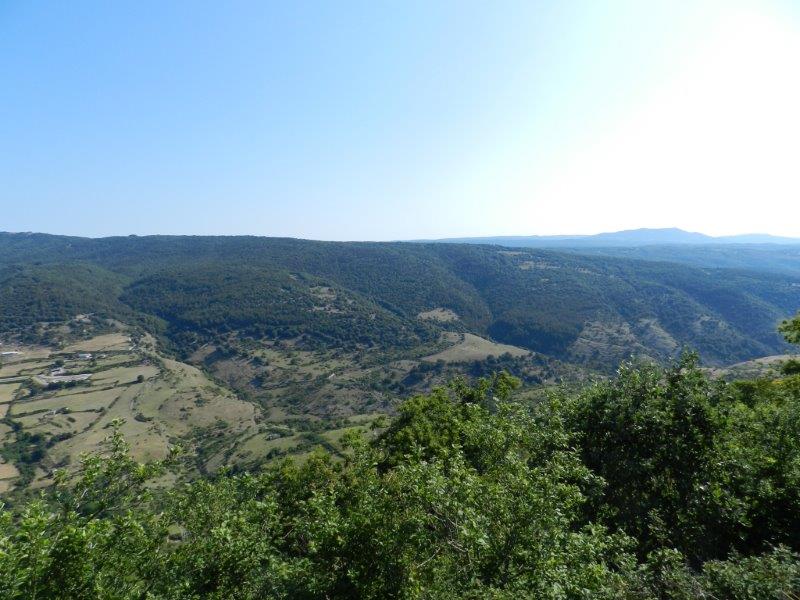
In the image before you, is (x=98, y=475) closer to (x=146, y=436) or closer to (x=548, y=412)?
(x=548, y=412)

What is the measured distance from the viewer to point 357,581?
11.4m

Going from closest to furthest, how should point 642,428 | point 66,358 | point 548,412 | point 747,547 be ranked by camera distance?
1. point 747,547
2. point 642,428
3. point 548,412
4. point 66,358

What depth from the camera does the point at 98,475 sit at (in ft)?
34.1

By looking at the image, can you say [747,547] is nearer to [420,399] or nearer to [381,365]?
[420,399]

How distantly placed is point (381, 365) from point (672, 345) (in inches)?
5516

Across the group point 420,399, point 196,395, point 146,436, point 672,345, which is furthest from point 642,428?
→ point 672,345


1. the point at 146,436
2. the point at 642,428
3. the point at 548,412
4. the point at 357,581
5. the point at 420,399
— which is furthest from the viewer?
the point at 146,436

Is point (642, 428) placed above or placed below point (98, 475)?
below

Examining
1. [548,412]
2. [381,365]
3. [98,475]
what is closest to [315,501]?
[98,475]

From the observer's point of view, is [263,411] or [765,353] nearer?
[263,411]

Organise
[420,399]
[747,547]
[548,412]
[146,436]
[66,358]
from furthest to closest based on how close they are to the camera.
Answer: [66,358] < [146,436] < [420,399] < [548,412] < [747,547]

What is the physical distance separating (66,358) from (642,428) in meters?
224

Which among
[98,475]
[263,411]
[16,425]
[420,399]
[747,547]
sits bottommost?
[263,411]

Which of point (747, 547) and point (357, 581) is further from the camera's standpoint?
point (747, 547)
